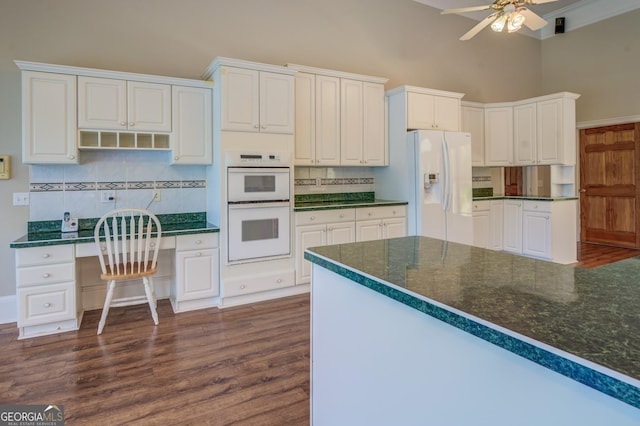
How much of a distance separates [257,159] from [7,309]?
2.58m

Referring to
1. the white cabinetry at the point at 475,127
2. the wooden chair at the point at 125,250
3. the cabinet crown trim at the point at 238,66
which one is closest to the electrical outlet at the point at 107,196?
the wooden chair at the point at 125,250

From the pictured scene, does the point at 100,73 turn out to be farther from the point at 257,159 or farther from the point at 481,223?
the point at 481,223

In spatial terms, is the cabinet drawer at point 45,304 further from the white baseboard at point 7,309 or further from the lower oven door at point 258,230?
the lower oven door at point 258,230

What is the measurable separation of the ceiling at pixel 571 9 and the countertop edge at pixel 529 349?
5740 mm

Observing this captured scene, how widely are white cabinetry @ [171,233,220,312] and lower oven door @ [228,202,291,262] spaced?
18 cm

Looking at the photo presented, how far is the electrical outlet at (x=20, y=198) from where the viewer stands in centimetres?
345

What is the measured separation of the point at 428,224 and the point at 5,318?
4372 millimetres

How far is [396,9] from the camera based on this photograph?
5430 mm

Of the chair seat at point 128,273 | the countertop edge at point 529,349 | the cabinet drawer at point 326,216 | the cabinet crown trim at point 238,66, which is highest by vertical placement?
the cabinet crown trim at point 238,66

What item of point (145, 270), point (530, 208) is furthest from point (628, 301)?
point (530, 208)

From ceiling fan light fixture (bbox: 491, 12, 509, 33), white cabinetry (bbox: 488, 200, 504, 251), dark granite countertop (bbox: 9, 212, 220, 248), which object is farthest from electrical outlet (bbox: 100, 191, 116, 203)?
white cabinetry (bbox: 488, 200, 504, 251)

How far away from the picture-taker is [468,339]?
3.06 feet

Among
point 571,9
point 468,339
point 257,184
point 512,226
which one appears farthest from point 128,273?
point 571,9

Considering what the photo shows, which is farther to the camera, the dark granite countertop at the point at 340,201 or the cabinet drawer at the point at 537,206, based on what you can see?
the cabinet drawer at the point at 537,206
